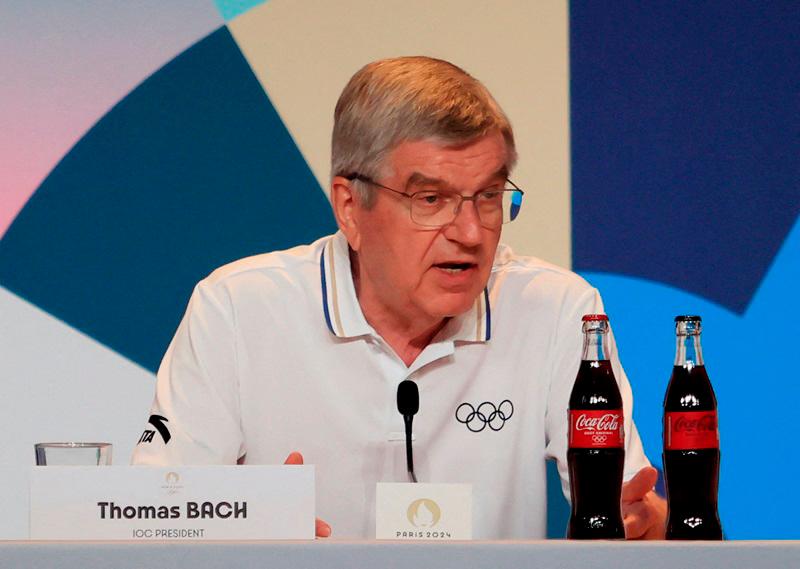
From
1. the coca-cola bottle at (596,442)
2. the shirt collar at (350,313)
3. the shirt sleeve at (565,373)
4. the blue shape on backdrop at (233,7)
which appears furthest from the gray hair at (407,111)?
the blue shape on backdrop at (233,7)

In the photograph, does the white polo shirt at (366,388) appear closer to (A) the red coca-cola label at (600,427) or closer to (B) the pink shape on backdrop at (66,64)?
(A) the red coca-cola label at (600,427)

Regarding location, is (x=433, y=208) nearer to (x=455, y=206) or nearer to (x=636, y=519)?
(x=455, y=206)

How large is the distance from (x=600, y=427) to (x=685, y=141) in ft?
5.29

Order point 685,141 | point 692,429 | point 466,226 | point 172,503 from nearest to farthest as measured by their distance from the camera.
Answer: point 172,503 < point 692,429 < point 466,226 < point 685,141

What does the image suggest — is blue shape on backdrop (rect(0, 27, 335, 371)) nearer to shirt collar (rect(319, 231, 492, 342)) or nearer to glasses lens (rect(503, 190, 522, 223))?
shirt collar (rect(319, 231, 492, 342))

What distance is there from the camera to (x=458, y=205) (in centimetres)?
178

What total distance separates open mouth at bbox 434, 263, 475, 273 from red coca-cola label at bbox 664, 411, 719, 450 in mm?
562

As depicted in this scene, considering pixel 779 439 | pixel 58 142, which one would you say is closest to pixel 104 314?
pixel 58 142

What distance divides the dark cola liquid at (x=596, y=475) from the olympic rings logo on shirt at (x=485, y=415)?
558mm

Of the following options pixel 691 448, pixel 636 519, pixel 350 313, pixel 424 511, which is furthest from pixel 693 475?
pixel 350 313

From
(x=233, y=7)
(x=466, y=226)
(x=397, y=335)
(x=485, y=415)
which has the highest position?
(x=233, y=7)

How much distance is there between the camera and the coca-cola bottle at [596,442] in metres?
1.29

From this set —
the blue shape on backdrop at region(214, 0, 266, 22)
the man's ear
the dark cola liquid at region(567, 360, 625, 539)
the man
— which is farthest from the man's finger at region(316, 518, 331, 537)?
the blue shape on backdrop at region(214, 0, 266, 22)

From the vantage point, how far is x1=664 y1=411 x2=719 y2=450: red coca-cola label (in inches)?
49.9
